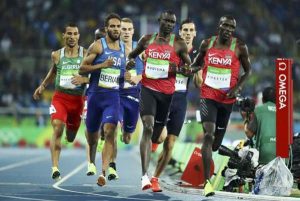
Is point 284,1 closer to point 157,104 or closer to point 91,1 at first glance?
point 91,1

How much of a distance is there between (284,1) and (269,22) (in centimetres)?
133

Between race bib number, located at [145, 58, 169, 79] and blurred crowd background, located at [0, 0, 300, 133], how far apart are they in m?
21.9

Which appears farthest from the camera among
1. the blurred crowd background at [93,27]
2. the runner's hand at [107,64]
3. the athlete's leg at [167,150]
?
the blurred crowd background at [93,27]

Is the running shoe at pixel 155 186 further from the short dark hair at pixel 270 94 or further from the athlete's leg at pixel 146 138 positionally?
the short dark hair at pixel 270 94

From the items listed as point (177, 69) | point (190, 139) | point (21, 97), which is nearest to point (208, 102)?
point (177, 69)

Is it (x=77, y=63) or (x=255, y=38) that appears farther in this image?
(x=255, y=38)

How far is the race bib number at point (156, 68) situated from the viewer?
36.4 feet

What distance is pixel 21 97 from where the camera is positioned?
A: 1330 inches

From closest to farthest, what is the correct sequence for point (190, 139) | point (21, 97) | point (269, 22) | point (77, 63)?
1. point (77, 63)
2. point (190, 139)
3. point (21, 97)
4. point (269, 22)

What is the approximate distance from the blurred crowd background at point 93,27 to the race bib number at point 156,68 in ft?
71.8

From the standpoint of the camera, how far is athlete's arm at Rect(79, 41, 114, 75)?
1092 cm

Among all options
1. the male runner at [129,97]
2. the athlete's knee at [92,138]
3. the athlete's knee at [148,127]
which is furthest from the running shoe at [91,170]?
the male runner at [129,97]

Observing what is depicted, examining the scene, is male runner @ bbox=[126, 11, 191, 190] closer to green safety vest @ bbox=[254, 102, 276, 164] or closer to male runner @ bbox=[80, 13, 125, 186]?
male runner @ bbox=[80, 13, 125, 186]

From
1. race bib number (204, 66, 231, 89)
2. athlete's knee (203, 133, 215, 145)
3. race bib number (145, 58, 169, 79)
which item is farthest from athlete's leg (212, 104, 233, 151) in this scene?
race bib number (145, 58, 169, 79)
